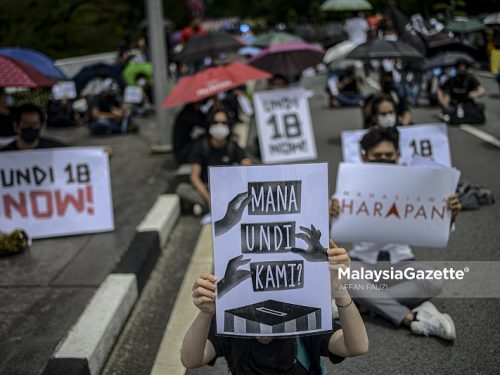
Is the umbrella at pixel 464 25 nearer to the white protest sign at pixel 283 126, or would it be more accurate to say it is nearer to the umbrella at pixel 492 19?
the umbrella at pixel 492 19

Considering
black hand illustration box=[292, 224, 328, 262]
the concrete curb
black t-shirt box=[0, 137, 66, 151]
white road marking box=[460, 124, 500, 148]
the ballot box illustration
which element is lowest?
white road marking box=[460, 124, 500, 148]

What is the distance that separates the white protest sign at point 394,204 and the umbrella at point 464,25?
4720 mm

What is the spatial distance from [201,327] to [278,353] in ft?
1.16

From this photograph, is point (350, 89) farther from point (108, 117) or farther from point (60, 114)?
point (60, 114)

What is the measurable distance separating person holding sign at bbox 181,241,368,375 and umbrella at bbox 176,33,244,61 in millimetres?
7751

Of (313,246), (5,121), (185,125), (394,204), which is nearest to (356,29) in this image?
(185,125)

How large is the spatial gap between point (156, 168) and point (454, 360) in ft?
18.6

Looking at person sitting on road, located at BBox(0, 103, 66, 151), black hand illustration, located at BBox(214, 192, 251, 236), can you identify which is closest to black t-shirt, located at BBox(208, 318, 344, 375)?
black hand illustration, located at BBox(214, 192, 251, 236)

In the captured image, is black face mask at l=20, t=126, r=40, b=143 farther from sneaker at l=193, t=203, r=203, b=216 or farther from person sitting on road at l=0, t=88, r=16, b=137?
sneaker at l=193, t=203, r=203, b=216

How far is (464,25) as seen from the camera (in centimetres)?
780

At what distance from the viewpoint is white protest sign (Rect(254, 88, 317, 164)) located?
7836mm

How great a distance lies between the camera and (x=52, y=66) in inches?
238

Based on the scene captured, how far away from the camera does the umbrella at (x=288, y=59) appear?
838cm

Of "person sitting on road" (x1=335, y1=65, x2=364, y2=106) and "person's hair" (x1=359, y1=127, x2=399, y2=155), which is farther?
"person sitting on road" (x1=335, y1=65, x2=364, y2=106)
